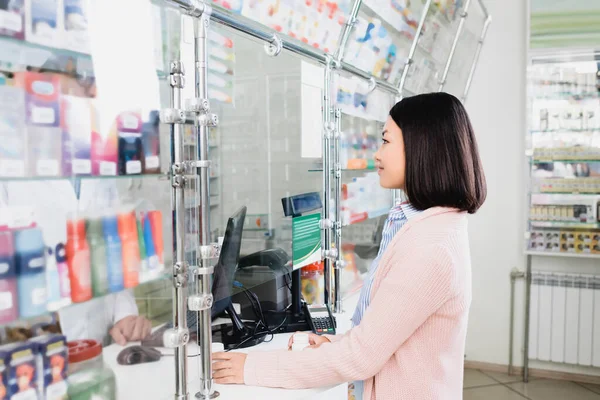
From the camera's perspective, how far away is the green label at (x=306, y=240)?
237 cm

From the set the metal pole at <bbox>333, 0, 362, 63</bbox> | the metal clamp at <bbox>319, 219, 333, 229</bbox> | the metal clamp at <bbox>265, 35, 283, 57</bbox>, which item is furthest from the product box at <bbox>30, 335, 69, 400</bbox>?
the metal pole at <bbox>333, 0, 362, 63</bbox>

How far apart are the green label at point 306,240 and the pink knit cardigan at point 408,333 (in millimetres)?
892

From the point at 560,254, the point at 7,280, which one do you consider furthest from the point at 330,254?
the point at 560,254

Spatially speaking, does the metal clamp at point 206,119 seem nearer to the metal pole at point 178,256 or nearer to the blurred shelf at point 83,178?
the metal pole at point 178,256

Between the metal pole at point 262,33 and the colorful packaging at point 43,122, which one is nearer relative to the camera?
the colorful packaging at point 43,122

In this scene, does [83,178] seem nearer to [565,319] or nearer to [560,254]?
[560,254]

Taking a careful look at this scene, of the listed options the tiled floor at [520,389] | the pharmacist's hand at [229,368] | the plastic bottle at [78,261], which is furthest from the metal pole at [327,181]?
the tiled floor at [520,389]

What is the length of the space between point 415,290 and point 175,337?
63cm

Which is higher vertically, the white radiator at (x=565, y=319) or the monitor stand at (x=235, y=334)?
the monitor stand at (x=235, y=334)

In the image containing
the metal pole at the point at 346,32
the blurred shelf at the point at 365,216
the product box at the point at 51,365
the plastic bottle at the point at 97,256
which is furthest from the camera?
the blurred shelf at the point at 365,216

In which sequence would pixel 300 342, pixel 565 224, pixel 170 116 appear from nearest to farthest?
pixel 170 116, pixel 300 342, pixel 565 224

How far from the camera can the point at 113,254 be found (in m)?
1.33

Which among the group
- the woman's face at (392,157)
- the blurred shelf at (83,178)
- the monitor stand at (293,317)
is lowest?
the monitor stand at (293,317)

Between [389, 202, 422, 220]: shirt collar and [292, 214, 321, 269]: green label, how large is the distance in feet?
2.65
